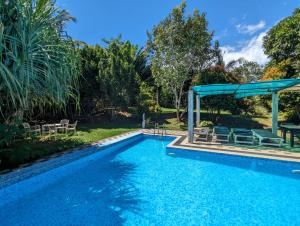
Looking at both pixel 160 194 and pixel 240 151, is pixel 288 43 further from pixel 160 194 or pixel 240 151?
pixel 160 194

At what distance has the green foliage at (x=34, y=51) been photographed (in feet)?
14.7

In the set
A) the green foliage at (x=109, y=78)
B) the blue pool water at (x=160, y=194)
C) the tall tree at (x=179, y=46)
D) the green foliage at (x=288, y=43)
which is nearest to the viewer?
the blue pool water at (x=160, y=194)

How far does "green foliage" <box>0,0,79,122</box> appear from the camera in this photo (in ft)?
14.7

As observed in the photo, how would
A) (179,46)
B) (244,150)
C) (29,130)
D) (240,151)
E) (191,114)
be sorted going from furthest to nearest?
(179,46), (29,130), (191,114), (244,150), (240,151)

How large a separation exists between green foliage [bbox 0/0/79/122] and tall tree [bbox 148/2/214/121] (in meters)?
10.6

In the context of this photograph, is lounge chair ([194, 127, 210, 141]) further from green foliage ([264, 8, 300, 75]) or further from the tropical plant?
green foliage ([264, 8, 300, 75])

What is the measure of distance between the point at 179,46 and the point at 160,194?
43.7 ft

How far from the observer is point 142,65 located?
2270 centimetres

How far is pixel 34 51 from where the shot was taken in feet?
16.9

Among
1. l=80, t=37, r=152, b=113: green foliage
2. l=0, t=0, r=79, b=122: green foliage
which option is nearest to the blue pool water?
l=0, t=0, r=79, b=122: green foliage

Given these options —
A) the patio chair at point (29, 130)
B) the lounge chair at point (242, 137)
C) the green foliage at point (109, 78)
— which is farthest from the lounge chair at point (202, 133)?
the patio chair at point (29, 130)

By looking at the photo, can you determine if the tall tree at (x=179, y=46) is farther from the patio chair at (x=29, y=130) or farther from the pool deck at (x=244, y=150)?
the patio chair at (x=29, y=130)

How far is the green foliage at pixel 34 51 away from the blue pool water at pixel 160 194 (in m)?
2.54

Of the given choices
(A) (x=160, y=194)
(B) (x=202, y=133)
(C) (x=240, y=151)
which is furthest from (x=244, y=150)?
(A) (x=160, y=194)
